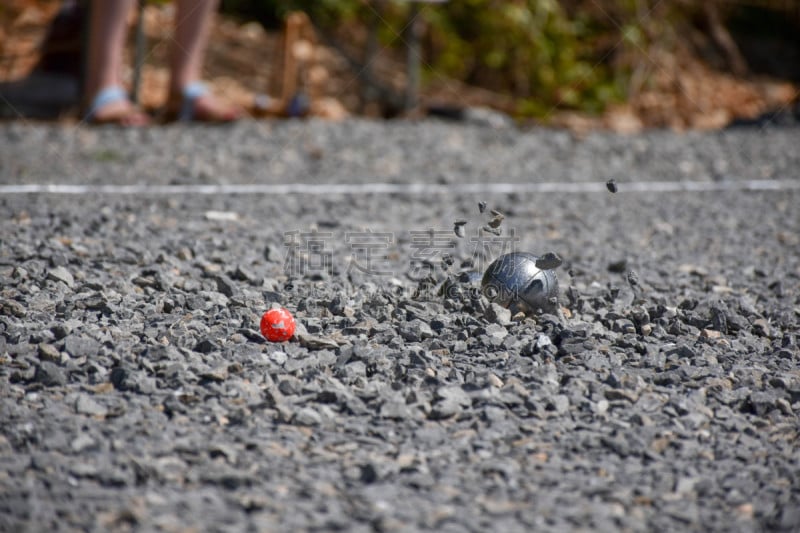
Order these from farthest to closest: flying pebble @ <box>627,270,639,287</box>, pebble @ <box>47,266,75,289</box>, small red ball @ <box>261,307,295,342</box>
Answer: flying pebble @ <box>627,270,639,287</box>
pebble @ <box>47,266,75,289</box>
small red ball @ <box>261,307,295,342</box>

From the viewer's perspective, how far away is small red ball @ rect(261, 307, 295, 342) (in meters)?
2.59

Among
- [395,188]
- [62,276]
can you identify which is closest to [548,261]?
[62,276]

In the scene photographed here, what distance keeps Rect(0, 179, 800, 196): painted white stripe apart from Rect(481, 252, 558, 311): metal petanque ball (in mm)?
1990

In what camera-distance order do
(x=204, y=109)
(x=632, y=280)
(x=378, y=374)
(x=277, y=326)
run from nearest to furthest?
(x=378, y=374)
(x=277, y=326)
(x=632, y=280)
(x=204, y=109)

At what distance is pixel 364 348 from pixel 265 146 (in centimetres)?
325

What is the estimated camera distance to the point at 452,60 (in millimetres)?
7621

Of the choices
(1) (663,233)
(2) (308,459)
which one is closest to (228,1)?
(1) (663,233)

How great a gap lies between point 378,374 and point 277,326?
34cm

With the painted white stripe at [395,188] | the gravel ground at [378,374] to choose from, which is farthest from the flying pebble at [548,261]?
the painted white stripe at [395,188]

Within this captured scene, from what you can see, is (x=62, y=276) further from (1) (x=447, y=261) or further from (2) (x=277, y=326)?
(1) (x=447, y=261)

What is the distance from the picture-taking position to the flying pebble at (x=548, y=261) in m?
2.77

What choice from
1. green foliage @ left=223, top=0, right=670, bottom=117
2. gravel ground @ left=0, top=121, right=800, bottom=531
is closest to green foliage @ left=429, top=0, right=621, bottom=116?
green foliage @ left=223, top=0, right=670, bottom=117

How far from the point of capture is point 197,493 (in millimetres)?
1874

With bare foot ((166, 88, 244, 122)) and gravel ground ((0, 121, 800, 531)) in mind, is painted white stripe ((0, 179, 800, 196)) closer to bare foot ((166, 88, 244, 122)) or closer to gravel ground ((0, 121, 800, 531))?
gravel ground ((0, 121, 800, 531))
